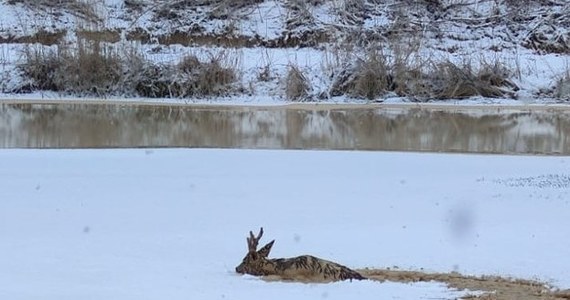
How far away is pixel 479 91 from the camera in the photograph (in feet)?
80.7

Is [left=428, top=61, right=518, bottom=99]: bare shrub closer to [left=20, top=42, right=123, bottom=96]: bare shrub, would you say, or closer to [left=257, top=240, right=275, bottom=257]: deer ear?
[left=20, top=42, right=123, bottom=96]: bare shrub

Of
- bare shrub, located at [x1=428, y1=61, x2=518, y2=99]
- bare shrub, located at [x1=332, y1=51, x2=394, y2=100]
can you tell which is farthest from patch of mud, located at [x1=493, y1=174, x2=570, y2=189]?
bare shrub, located at [x1=332, y1=51, x2=394, y2=100]

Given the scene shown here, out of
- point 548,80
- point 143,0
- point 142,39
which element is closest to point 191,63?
point 142,39

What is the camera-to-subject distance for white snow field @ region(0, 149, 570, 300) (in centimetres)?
638

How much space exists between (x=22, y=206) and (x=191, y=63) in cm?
1553

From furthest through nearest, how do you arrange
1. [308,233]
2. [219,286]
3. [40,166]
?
[40,166] < [308,233] < [219,286]

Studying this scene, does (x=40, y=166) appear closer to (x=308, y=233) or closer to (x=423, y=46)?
(x=308, y=233)

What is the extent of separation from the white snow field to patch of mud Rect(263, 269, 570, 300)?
0.16 m

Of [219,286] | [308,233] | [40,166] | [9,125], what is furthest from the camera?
[9,125]

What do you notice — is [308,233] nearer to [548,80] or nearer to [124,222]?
[124,222]

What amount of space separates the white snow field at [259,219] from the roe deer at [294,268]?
0.40 ft

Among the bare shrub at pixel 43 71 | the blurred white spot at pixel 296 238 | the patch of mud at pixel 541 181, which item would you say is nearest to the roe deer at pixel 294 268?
the blurred white spot at pixel 296 238

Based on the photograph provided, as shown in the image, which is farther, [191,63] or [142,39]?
[142,39]

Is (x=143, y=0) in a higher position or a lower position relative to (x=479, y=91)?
higher
